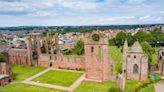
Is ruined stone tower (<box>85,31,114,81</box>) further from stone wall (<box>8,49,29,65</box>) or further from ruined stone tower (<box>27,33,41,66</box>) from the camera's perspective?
stone wall (<box>8,49,29,65</box>)

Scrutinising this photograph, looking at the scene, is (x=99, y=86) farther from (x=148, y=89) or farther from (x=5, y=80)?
(x=5, y=80)

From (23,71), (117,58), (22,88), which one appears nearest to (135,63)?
(22,88)

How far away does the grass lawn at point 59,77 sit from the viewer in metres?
37.8

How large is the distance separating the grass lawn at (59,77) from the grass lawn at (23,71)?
330 cm

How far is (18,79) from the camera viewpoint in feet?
133

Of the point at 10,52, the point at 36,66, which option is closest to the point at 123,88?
the point at 36,66

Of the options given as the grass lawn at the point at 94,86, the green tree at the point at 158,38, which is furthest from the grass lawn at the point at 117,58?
the green tree at the point at 158,38

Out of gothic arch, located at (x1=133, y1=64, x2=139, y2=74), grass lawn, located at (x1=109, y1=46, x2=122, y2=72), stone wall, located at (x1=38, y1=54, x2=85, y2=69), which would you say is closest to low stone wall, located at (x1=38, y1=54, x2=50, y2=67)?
stone wall, located at (x1=38, y1=54, x2=85, y2=69)

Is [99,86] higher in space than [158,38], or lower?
lower

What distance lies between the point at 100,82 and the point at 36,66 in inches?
807

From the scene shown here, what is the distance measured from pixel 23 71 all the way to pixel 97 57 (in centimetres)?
1853

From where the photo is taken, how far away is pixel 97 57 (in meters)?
38.5

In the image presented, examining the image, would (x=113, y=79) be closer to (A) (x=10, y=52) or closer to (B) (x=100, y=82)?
(B) (x=100, y=82)

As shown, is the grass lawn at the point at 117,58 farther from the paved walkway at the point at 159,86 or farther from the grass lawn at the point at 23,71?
the grass lawn at the point at 23,71
